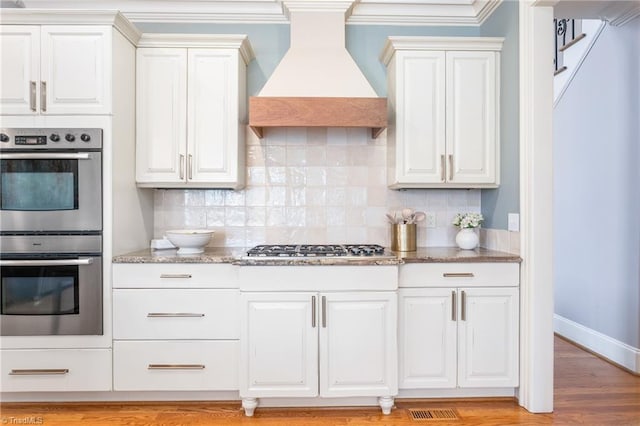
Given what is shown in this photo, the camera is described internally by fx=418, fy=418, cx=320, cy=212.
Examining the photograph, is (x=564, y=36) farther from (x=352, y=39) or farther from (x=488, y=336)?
(x=488, y=336)

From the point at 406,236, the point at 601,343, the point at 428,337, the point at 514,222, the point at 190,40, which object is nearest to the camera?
the point at 428,337

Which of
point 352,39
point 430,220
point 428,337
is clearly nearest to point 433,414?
point 428,337

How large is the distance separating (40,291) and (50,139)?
85 centimetres

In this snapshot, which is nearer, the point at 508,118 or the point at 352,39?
the point at 508,118

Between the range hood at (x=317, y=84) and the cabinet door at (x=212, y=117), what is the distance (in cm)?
21

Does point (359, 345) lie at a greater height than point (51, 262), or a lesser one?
lesser

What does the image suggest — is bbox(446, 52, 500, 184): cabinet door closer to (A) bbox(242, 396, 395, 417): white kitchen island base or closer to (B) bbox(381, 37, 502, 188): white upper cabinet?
(B) bbox(381, 37, 502, 188): white upper cabinet

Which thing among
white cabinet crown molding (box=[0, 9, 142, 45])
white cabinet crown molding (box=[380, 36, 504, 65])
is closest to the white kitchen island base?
white cabinet crown molding (box=[380, 36, 504, 65])

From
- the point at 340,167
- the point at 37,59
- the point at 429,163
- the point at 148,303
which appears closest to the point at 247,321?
the point at 148,303

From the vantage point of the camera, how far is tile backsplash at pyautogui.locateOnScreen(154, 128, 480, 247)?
3.05 metres

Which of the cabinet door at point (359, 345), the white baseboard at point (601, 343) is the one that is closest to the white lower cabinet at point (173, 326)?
the cabinet door at point (359, 345)

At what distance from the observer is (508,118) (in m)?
2.61

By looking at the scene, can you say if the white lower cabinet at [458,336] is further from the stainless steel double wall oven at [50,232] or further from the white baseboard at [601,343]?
the stainless steel double wall oven at [50,232]

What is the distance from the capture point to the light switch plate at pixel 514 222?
2.48 m
